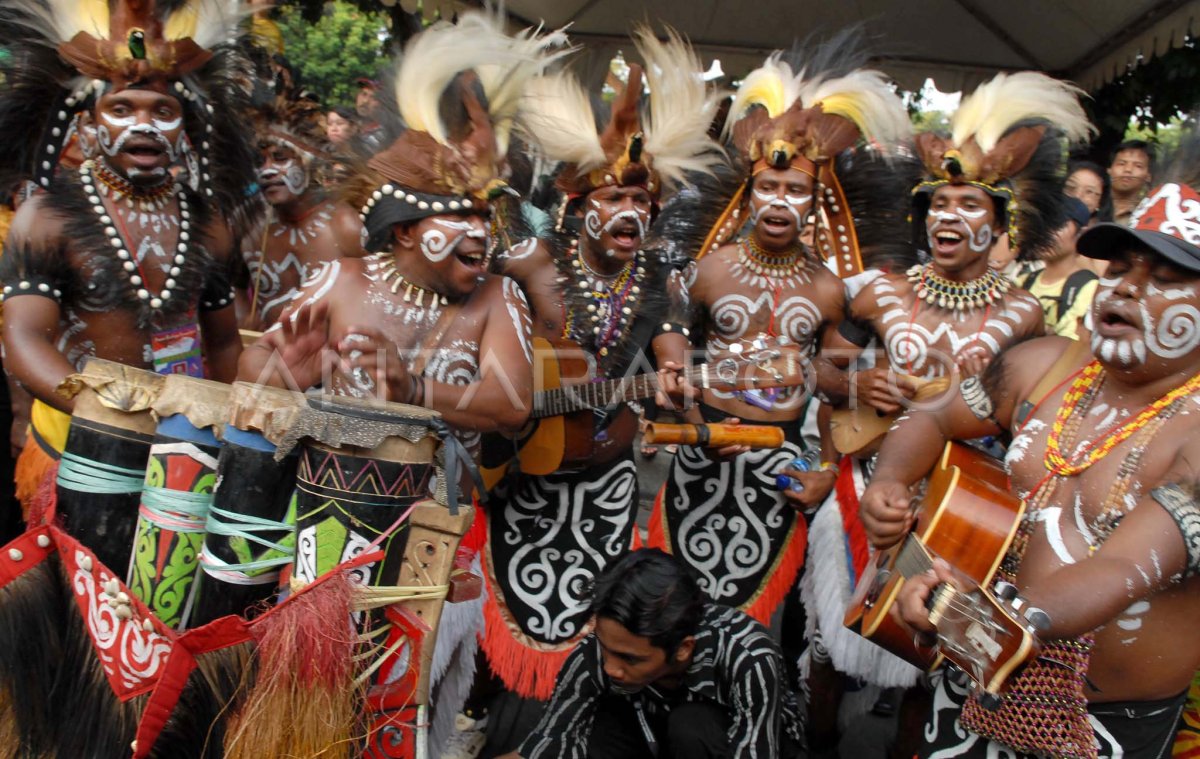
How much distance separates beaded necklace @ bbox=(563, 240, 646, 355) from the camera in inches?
159

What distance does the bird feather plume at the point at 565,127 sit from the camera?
3988 mm

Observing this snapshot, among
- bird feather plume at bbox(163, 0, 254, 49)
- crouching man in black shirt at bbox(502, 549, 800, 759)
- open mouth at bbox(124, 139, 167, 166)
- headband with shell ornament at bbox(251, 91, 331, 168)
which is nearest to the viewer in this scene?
crouching man in black shirt at bbox(502, 549, 800, 759)

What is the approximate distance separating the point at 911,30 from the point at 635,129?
4.87 metres

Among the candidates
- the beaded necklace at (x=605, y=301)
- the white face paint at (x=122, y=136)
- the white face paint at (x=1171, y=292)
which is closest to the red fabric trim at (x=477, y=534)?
the beaded necklace at (x=605, y=301)

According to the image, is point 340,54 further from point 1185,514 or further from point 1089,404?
point 1185,514

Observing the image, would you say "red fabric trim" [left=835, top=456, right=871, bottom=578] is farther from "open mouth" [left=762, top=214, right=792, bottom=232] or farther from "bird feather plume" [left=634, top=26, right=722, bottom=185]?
"bird feather plume" [left=634, top=26, right=722, bottom=185]

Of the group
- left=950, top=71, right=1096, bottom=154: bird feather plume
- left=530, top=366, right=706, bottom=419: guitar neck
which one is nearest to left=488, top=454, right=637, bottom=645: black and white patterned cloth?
left=530, top=366, right=706, bottom=419: guitar neck

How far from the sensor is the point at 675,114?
4094mm

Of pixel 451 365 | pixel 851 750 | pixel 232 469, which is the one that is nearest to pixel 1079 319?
pixel 851 750

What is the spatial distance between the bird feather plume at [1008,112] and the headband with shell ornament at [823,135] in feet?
1.15

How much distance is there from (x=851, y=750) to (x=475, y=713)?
5.27 feet

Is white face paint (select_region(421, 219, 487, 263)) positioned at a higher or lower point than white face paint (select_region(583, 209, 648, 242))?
lower

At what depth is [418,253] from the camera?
2.92 meters

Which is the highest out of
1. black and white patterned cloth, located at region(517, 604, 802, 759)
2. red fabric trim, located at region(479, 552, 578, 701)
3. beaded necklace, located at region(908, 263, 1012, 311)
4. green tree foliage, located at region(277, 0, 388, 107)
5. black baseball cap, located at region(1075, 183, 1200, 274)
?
green tree foliage, located at region(277, 0, 388, 107)
